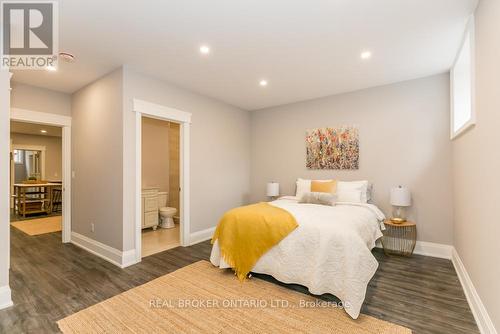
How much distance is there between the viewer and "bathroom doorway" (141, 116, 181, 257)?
16.0 ft

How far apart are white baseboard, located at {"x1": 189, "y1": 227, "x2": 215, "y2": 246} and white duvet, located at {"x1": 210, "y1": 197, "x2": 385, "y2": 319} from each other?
1.27m

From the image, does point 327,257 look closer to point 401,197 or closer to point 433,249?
point 401,197

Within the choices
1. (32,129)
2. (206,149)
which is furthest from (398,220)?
(32,129)

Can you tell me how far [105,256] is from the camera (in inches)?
132

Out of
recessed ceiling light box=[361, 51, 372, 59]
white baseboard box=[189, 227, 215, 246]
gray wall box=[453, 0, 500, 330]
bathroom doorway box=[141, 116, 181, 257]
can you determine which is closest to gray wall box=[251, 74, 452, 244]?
gray wall box=[453, 0, 500, 330]

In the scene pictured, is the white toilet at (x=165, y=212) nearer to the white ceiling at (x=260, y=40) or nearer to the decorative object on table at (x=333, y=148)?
the white ceiling at (x=260, y=40)

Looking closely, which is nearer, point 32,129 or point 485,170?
point 485,170

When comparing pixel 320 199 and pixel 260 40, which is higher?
pixel 260 40

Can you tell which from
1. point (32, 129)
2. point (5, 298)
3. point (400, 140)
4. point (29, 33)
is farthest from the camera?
point (32, 129)

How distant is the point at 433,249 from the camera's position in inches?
134

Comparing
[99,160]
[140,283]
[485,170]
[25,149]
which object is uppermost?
[25,149]

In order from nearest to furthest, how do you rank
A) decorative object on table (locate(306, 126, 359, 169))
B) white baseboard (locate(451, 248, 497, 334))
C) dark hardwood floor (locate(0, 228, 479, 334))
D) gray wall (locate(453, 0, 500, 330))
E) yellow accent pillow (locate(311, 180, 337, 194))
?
gray wall (locate(453, 0, 500, 330)) < white baseboard (locate(451, 248, 497, 334)) < dark hardwood floor (locate(0, 228, 479, 334)) < yellow accent pillow (locate(311, 180, 337, 194)) < decorative object on table (locate(306, 126, 359, 169))

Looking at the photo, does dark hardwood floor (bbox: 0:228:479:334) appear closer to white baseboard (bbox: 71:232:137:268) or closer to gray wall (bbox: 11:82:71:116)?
white baseboard (bbox: 71:232:137:268)

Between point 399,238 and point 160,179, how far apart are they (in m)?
4.90
